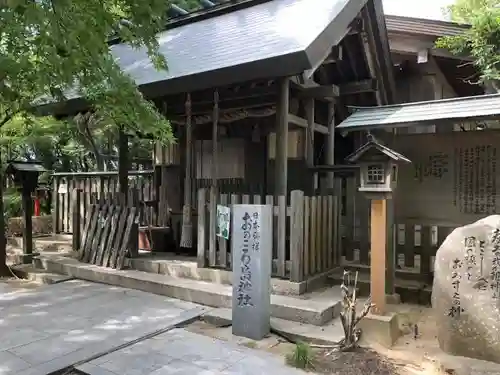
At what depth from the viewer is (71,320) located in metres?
5.42

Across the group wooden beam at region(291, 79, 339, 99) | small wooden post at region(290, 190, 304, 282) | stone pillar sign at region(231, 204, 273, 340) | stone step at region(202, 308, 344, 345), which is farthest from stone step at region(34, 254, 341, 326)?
wooden beam at region(291, 79, 339, 99)

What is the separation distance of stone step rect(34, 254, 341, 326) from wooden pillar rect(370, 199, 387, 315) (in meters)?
0.72

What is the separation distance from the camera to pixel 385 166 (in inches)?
195

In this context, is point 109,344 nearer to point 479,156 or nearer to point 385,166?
point 385,166

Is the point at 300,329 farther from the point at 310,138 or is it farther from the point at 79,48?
the point at 310,138

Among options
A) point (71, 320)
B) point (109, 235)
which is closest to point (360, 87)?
point (109, 235)

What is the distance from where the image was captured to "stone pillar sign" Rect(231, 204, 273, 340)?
15.9 ft

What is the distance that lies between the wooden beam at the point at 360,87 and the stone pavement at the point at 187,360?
5.58 metres

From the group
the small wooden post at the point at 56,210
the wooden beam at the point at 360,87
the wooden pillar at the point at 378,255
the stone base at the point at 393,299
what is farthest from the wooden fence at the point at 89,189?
the wooden pillar at the point at 378,255

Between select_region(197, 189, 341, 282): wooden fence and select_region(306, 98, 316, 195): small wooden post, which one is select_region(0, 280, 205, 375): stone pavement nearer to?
select_region(197, 189, 341, 282): wooden fence

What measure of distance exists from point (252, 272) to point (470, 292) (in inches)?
93.8

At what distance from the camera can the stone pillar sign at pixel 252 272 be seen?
15.9ft

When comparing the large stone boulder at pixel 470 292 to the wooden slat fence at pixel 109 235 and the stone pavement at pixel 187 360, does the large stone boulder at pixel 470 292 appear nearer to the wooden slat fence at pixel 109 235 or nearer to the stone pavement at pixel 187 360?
the stone pavement at pixel 187 360

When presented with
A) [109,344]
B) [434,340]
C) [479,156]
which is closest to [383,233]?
[434,340]
